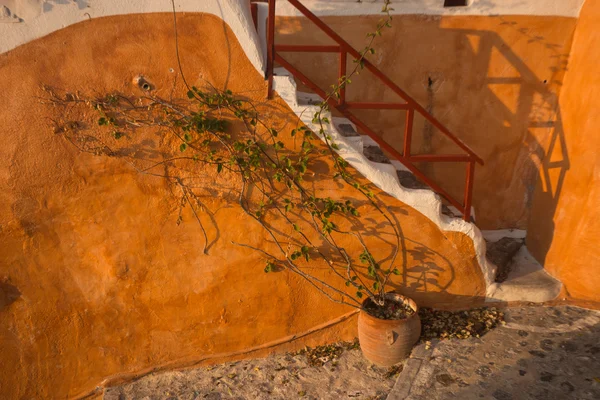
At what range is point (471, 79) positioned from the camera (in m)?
5.00

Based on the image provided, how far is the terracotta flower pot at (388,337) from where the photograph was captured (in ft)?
13.8

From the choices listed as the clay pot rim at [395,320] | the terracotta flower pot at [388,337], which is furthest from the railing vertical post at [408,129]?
the terracotta flower pot at [388,337]

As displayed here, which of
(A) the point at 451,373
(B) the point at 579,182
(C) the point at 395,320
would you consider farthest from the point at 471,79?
(A) the point at 451,373

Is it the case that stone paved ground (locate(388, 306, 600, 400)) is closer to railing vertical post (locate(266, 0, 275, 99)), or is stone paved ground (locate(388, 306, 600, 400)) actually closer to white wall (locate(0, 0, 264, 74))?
railing vertical post (locate(266, 0, 275, 99))

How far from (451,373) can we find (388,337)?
0.61m

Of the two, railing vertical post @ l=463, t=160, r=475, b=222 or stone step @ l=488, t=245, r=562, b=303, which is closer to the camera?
railing vertical post @ l=463, t=160, r=475, b=222

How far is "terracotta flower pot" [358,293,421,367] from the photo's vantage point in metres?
4.20

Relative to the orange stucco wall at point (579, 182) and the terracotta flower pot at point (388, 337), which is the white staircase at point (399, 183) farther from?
the terracotta flower pot at point (388, 337)

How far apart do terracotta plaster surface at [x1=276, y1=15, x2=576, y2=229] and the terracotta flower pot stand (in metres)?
1.93

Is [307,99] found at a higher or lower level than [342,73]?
lower

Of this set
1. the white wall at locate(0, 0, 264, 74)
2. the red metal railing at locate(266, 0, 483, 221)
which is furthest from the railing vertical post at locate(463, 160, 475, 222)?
the white wall at locate(0, 0, 264, 74)

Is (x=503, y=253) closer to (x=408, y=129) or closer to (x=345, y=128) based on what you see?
(x=408, y=129)

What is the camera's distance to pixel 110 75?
13.1 feet

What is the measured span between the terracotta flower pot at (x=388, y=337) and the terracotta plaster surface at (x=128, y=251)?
1.47 ft
